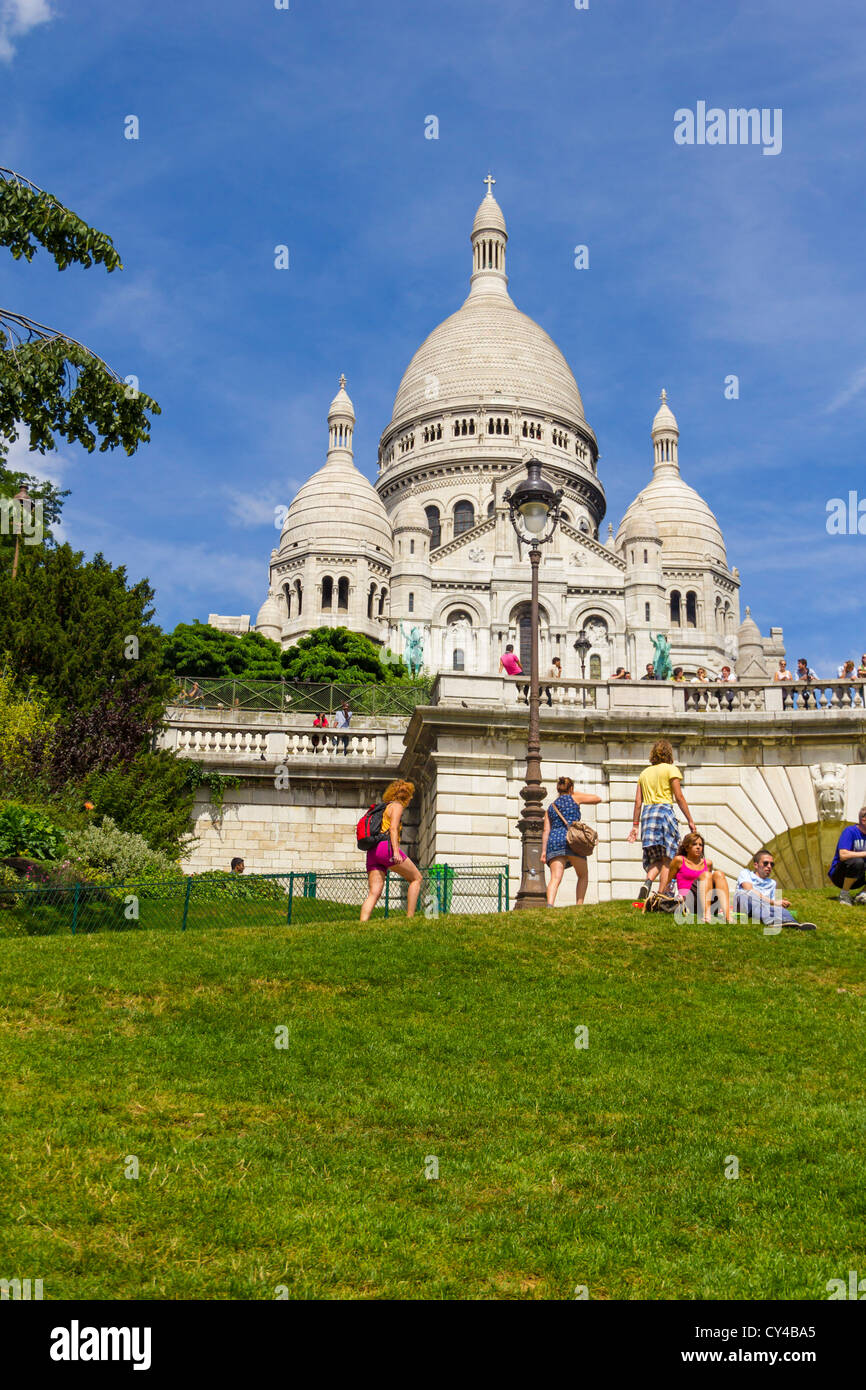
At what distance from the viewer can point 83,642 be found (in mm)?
23328

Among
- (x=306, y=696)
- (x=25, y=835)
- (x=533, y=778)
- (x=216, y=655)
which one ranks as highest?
(x=216, y=655)

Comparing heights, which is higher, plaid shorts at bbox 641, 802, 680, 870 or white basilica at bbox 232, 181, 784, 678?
white basilica at bbox 232, 181, 784, 678

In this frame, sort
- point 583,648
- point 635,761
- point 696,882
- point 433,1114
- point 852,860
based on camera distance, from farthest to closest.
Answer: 1. point 583,648
2. point 635,761
3. point 852,860
4. point 696,882
5. point 433,1114

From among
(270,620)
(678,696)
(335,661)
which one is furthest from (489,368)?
(678,696)


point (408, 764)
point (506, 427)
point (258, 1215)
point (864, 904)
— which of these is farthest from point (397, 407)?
point (258, 1215)

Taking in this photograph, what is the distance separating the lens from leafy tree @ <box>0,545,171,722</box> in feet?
Result: 74.8

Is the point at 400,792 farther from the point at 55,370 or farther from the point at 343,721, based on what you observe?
the point at 343,721

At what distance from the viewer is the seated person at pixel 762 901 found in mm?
12648

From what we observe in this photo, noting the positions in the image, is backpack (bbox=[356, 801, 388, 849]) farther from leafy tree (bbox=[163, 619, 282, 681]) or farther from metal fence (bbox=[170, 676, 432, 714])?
leafy tree (bbox=[163, 619, 282, 681])

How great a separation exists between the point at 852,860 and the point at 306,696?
18.1 metres

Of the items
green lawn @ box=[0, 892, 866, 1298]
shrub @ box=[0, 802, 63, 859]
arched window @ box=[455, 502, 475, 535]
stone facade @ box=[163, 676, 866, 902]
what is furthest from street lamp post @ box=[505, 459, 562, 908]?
arched window @ box=[455, 502, 475, 535]

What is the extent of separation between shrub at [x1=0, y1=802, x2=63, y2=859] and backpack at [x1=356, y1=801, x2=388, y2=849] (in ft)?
22.3
